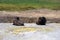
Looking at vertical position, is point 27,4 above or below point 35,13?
above

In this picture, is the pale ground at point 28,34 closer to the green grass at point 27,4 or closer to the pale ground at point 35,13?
the pale ground at point 35,13

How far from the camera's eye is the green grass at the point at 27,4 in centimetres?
979

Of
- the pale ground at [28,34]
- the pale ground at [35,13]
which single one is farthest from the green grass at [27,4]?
the pale ground at [28,34]

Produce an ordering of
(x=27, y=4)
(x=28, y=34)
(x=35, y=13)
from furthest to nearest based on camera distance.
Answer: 1. (x=27, y=4)
2. (x=35, y=13)
3. (x=28, y=34)

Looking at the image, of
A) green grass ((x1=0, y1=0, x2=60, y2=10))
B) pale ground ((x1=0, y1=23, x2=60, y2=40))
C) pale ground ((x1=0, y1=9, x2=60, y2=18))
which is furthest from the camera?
green grass ((x1=0, y1=0, x2=60, y2=10))

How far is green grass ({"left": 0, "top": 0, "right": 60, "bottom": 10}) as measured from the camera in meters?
9.79

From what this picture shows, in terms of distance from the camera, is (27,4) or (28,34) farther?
(27,4)

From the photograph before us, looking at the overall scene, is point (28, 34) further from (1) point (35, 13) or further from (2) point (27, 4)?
(2) point (27, 4)

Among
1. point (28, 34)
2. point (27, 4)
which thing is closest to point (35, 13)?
point (27, 4)

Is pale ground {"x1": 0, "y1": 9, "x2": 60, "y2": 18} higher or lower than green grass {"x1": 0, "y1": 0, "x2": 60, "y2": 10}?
lower

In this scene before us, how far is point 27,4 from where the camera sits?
10219 mm

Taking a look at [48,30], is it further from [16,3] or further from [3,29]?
[16,3]

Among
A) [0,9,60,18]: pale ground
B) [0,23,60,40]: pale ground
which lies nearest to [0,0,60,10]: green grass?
[0,9,60,18]: pale ground

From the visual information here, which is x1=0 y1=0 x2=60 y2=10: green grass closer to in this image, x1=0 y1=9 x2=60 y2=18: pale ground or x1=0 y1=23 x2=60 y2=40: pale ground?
x1=0 y1=9 x2=60 y2=18: pale ground
